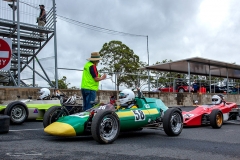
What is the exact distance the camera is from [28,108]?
396 inches

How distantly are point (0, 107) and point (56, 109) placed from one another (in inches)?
127

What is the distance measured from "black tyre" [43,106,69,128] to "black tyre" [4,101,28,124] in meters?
2.22

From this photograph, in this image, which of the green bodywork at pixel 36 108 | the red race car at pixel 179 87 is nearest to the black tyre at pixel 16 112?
the green bodywork at pixel 36 108

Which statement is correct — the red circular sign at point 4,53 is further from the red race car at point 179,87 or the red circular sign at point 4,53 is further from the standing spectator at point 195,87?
the standing spectator at point 195,87

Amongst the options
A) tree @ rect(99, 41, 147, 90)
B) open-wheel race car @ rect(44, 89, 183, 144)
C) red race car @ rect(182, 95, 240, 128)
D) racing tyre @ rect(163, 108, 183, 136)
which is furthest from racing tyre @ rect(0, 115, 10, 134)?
tree @ rect(99, 41, 147, 90)

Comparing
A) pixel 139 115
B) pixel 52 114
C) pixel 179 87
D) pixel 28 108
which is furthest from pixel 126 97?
pixel 179 87

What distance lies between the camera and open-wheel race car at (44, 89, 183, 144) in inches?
232

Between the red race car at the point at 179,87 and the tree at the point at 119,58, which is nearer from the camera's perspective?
the red race car at the point at 179,87

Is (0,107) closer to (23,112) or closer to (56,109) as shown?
(23,112)

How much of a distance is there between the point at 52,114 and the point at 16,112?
7.93ft

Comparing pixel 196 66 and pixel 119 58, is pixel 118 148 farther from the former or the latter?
pixel 119 58

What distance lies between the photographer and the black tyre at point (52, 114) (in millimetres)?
7035

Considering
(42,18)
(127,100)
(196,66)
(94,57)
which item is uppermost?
(42,18)

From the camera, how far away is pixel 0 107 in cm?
960
